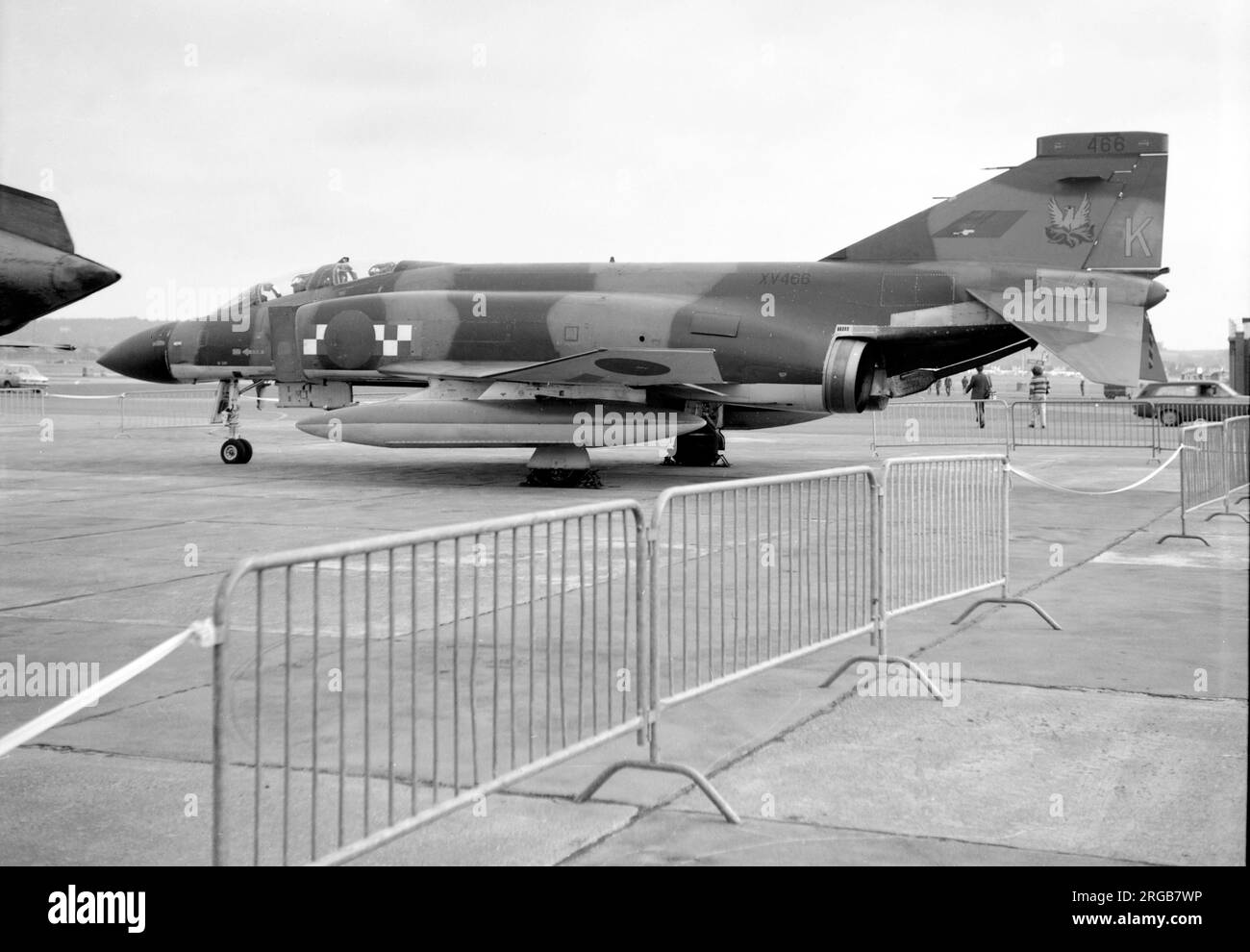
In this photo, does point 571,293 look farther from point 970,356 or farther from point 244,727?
point 244,727

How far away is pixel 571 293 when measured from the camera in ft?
55.0

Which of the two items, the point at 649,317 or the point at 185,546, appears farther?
the point at 649,317

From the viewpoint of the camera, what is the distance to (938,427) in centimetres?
2950

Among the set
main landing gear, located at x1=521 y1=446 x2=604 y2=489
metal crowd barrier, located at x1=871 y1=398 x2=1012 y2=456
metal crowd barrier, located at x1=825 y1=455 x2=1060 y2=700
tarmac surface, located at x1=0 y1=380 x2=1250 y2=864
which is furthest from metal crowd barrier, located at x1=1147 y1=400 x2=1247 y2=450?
metal crowd barrier, located at x1=825 y1=455 x2=1060 y2=700

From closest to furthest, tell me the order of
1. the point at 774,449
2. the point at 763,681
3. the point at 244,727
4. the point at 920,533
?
the point at 244,727 → the point at 763,681 → the point at 920,533 → the point at 774,449

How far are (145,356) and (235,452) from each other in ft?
6.96

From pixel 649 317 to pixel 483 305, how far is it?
234 cm

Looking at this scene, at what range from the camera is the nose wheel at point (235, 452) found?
19047mm

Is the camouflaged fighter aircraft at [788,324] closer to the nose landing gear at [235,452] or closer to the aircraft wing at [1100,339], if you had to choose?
the aircraft wing at [1100,339]

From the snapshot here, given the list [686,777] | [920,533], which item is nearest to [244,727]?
[686,777]

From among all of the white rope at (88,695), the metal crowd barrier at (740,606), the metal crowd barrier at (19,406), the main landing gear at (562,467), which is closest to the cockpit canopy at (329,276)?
the main landing gear at (562,467)

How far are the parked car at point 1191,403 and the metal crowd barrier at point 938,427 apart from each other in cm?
312

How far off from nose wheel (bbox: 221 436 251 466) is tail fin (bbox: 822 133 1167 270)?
10.7 metres

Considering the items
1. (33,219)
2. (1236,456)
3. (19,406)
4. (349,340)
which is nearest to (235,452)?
(349,340)
